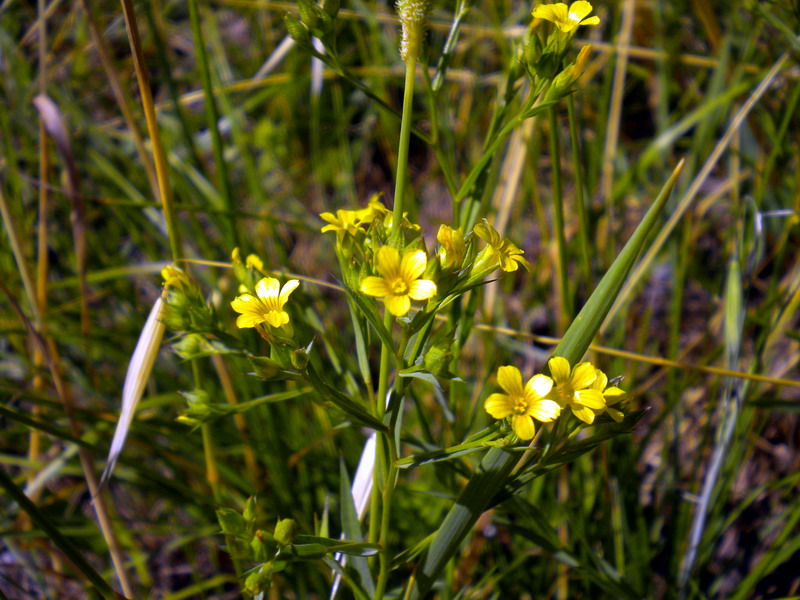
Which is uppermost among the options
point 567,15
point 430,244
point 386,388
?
point 567,15

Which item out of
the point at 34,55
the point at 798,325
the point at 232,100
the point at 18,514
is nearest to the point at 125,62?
the point at 34,55

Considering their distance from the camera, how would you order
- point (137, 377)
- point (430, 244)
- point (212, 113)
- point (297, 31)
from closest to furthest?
point (297, 31)
point (137, 377)
point (212, 113)
point (430, 244)

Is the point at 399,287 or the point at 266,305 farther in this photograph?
the point at 266,305

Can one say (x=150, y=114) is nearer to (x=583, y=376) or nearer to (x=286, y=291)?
(x=286, y=291)

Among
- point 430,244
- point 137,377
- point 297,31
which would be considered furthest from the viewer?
point 430,244

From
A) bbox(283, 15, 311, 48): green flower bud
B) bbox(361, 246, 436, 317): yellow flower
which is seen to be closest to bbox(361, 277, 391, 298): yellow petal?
bbox(361, 246, 436, 317): yellow flower

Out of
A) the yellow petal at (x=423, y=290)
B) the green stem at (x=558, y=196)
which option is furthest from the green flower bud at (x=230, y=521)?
the green stem at (x=558, y=196)

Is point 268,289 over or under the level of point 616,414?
over

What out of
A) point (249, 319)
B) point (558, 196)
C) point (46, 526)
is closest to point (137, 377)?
point (46, 526)
